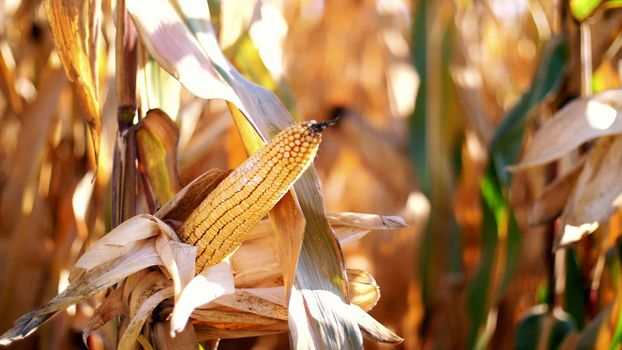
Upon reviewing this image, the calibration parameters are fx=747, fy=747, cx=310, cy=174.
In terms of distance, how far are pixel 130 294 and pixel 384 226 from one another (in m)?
0.30

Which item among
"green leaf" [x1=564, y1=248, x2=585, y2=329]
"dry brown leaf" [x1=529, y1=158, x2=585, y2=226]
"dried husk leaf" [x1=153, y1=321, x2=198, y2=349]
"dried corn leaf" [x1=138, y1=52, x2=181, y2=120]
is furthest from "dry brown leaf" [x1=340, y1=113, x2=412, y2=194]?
"dried husk leaf" [x1=153, y1=321, x2=198, y2=349]

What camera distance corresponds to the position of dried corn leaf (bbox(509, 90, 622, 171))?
1123mm

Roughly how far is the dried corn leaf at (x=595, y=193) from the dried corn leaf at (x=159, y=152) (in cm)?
57

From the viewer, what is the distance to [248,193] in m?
0.73

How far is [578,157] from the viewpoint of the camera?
1342mm

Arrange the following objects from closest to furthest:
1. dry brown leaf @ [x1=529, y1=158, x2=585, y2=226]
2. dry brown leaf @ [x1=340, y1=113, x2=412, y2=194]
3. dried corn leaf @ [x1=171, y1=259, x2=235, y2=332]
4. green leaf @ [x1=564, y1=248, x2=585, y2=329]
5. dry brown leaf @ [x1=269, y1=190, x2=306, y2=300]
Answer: dried corn leaf @ [x1=171, y1=259, x2=235, y2=332] < dry brown leaf @ [x1=269, y1=190, x2=306, y2=300] < dry brown leaf @ [x1=529, y1=158, x2=585, y2=226] < green leaf @ [x1=564, y1=248, x2=585, y2=329] < dry brown leaf @ [x1=340, y1=113, x2=412, y2=194]

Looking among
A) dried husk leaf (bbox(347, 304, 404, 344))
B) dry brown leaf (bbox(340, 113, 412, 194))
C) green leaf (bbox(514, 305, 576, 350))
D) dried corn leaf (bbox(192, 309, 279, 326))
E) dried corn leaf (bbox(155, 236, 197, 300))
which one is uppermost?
dry brown leaf (bbox(340, 113, 412, 194))

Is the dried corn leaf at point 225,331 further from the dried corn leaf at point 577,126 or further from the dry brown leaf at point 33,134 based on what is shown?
the dry brown leaf at point 33,134

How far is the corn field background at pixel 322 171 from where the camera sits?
0.83 metres

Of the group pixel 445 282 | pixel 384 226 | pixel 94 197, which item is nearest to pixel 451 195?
pixel 445 282

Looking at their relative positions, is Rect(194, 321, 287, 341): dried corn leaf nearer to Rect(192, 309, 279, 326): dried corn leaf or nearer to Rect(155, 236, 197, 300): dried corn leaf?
Rect(192, 309, 279, 326): dried corn leaf

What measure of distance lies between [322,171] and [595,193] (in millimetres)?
1384

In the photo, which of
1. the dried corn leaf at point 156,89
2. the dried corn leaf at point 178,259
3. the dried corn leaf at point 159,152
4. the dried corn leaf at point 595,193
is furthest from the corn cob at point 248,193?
the dried corn leaf at point 595,193

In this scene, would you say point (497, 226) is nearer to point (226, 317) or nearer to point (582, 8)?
point (582, 8)
